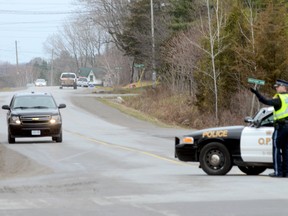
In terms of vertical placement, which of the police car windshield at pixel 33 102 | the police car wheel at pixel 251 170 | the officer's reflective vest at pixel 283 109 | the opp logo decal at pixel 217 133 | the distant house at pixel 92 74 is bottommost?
the distant house at pixel 92 74

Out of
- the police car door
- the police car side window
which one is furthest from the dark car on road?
the police car side window

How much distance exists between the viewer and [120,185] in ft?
43.7

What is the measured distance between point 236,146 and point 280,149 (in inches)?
40.4

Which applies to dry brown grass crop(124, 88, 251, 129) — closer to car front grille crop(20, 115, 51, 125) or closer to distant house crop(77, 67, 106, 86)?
car front grille crop(20, 115, 51, 125)

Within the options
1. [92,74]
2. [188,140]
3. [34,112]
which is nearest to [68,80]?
[34,112]

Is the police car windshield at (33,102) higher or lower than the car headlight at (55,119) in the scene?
higher

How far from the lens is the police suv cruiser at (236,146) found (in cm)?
1440

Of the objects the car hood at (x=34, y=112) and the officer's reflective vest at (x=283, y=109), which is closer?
the officer's reflective vest at (x=283, y=109)

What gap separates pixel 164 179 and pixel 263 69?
91.3 feet

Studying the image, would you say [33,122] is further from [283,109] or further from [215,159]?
[283,109]

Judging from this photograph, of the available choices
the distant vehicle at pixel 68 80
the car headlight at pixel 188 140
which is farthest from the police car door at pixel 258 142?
the distant vehicle at pixel 68 80

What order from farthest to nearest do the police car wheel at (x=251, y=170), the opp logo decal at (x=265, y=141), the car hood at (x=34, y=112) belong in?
the car hood at (x=34, y=112)
the police car wheel at (x=251, y=170)
the opp logo decal at (x=265, y=141)

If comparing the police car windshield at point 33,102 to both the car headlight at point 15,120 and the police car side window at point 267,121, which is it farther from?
the police car side window at point 267,121

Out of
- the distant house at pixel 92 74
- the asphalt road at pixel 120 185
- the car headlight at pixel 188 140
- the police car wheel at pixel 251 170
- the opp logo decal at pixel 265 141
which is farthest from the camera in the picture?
the distant house at pixel 92 74
